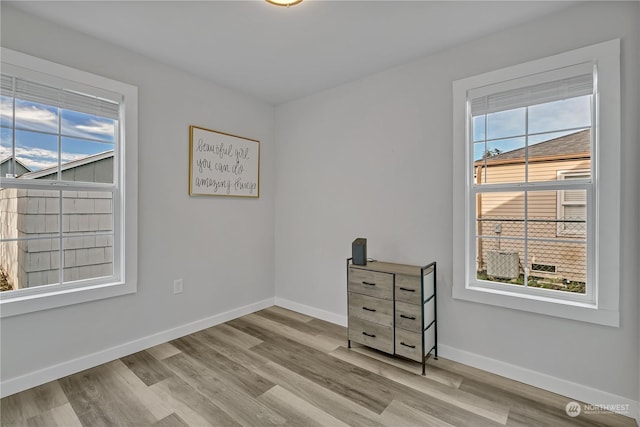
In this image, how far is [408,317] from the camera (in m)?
2.33

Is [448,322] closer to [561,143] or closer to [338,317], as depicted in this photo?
[338,317]

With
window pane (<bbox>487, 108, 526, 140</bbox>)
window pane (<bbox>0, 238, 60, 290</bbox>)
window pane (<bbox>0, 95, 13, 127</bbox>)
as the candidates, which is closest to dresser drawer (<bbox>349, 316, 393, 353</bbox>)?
window pane (<bbox>487, 108, 526, 140</bbox>)

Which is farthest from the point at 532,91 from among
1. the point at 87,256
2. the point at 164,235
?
the point at 87,256

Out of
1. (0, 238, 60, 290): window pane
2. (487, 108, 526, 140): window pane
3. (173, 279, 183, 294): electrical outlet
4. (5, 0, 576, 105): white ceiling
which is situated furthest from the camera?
(173, 279, 183, 294): electrical outlet

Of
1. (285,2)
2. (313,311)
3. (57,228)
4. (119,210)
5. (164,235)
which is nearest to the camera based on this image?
(285,2)

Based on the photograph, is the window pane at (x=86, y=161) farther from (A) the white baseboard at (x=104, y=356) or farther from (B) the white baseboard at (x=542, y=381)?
(B) the white baseboard at (x=542, y=381)

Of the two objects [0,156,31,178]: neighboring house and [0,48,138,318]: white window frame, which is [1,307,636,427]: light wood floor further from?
[0,156,31,178]: neighboring house

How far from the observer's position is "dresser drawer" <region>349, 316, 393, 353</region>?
243 centimetres

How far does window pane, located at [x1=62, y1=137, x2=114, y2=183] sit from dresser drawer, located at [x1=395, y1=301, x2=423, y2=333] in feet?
8.19

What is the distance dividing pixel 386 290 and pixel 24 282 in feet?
8.39

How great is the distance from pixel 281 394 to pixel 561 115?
8.62 feet

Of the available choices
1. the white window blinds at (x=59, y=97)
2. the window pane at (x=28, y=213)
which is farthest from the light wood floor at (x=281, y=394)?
the white window blinds at (x=59, y=97)

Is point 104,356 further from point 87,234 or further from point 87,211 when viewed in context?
point 87,211

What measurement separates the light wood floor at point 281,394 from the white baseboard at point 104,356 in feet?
0.16
